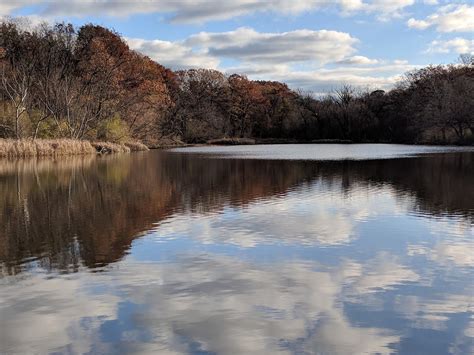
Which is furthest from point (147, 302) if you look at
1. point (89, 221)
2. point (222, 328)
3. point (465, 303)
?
point (89, 221)

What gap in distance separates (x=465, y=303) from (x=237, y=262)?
304 centimetres

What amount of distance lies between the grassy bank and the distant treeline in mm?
2002

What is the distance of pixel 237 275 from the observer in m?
6.83

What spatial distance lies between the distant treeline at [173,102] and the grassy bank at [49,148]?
2.00m

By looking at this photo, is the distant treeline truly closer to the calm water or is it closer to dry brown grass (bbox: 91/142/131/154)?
dry brown grass (bbox: 91/142/131/154)

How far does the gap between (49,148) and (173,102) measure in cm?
3592

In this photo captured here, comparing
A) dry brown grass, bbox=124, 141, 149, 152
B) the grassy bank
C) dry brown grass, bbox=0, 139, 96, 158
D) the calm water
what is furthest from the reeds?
the calm water

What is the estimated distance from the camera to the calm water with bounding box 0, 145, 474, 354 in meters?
4.79

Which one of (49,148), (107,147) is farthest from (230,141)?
(49,148)

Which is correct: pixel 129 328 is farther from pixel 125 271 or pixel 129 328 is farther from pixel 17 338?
pixel 125 271

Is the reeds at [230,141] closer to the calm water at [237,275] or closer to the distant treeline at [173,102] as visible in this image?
the distant treeline at [173,102]

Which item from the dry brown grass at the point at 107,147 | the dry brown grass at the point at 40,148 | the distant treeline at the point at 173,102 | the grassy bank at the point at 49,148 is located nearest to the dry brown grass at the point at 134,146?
the distant treeline at the point at 173,102

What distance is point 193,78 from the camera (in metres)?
80.2

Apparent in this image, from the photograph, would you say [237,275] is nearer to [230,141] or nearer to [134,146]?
[134,146]
